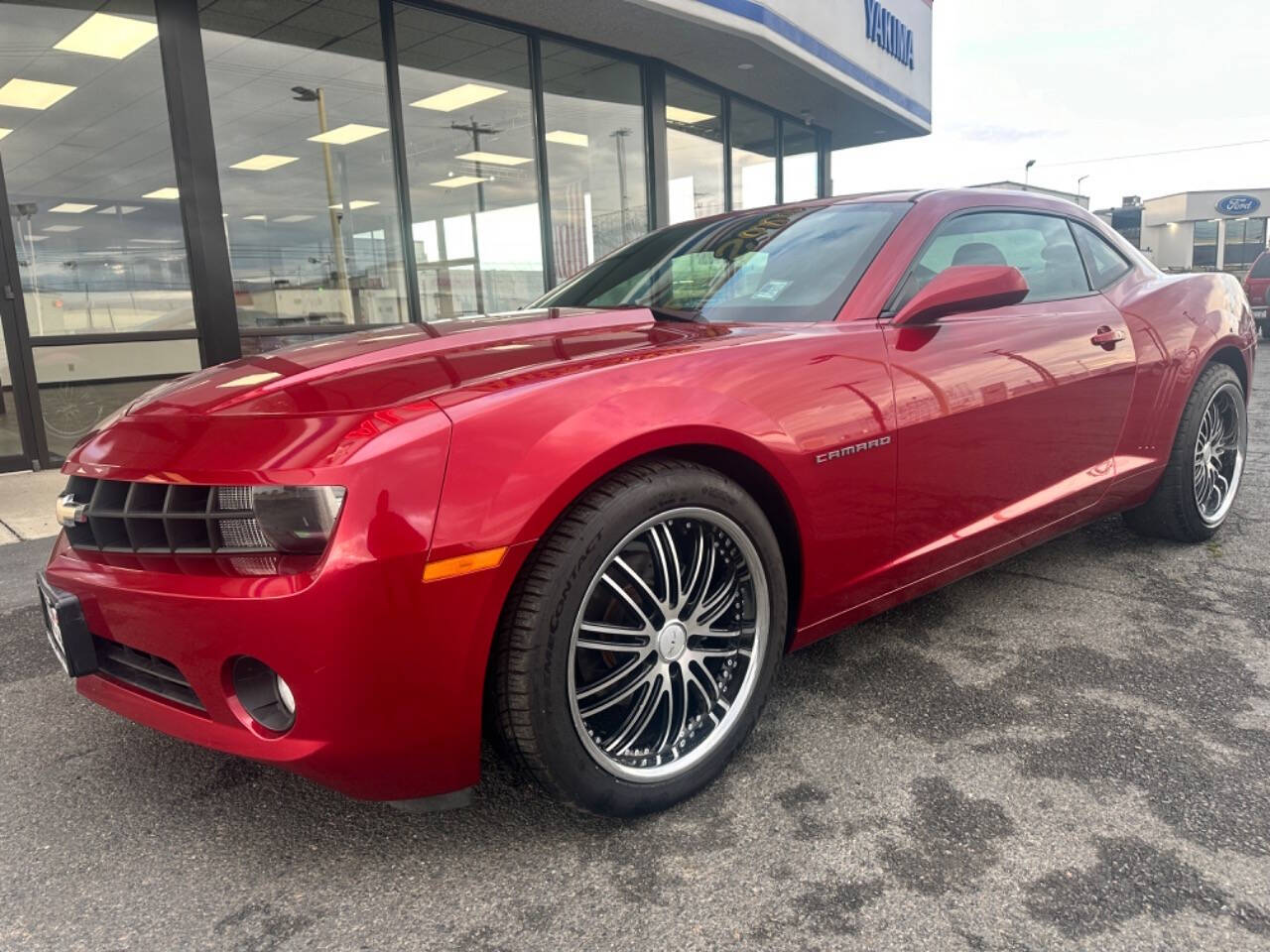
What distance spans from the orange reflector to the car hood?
31 cm

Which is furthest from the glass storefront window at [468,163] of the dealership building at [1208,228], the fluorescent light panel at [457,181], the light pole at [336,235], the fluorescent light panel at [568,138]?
the dealership building at [1208,228]

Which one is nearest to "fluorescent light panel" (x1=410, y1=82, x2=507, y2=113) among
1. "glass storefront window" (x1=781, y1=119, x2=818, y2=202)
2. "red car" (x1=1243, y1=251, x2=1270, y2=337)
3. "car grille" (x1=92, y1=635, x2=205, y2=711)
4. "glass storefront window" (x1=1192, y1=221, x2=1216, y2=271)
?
"glass storefront window" (x1=781, y1=119, x2=818, y2=202)

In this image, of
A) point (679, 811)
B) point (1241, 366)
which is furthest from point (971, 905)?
point (1241, 366)

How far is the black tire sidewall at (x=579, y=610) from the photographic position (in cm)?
162

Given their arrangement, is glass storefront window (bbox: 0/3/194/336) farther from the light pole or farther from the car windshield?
the car windshield

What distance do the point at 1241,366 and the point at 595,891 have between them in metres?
3.62

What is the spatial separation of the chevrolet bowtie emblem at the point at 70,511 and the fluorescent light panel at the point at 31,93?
5813 millimetres

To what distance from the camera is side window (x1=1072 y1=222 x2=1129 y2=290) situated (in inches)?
126

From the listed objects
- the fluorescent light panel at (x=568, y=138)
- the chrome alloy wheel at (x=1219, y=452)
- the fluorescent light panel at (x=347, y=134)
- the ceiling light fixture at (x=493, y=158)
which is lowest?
the chrome alloy wheel at (x=1219, y=452)

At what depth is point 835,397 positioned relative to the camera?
2105mm

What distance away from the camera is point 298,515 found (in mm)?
1506

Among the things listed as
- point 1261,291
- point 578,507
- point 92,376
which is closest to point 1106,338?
point 578,507

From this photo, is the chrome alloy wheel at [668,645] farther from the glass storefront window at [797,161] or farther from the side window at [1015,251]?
the glass storefront window at [797,161]

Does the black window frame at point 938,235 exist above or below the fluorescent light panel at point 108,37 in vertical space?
below
